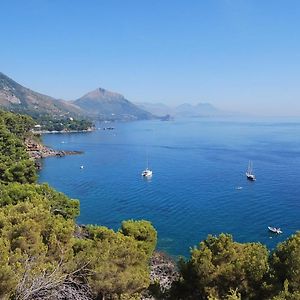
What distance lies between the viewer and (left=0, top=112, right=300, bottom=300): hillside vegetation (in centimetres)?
1122

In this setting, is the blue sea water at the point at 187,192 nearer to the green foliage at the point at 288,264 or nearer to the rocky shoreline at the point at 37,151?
the rocky shoreline at the point at 37,151

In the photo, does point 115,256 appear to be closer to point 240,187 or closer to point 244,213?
point 244,213

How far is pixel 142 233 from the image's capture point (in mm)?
21281

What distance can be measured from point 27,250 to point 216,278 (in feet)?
22.2

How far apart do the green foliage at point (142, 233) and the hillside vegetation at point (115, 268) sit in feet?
11.4

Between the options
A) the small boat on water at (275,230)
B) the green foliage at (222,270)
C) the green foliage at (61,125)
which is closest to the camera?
the green foliage at (222,270)

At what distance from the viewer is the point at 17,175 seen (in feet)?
120

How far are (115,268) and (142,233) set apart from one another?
25.0 ft

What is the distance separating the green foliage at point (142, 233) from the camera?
21.0 m

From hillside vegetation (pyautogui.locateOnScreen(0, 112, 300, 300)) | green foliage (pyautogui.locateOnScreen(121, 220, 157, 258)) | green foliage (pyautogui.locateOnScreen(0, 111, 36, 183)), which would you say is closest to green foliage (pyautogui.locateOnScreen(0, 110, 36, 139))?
green foliage (pyautogui.locateOnScreen(0, 111, 36, 183))

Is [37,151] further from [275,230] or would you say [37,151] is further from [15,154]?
[275,230]

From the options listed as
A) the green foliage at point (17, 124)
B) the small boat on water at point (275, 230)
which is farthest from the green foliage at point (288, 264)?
the green foliage at point (17, 124)

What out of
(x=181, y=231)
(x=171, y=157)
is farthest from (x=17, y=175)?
(x=171, y=157)

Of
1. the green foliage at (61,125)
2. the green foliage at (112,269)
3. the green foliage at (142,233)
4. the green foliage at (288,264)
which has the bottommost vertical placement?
the green foliage at (61,125)
